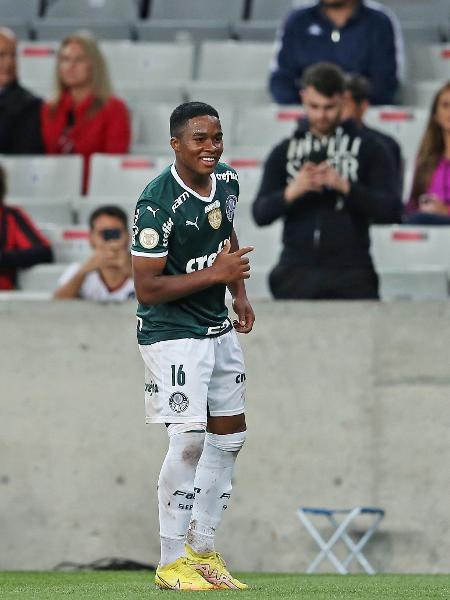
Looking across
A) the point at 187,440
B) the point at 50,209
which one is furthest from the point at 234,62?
the point at 187,440

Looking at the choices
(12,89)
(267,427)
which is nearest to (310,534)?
(267,427)

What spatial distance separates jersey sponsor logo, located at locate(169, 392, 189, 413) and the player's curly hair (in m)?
1.02

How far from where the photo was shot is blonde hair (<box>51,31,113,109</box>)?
10.4m

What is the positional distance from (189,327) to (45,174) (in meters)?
5.36

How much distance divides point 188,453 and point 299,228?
8.95 feet

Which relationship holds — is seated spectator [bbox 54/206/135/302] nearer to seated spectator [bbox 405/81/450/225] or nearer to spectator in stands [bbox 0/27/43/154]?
seated spectator [bbox 405/81/450/225]

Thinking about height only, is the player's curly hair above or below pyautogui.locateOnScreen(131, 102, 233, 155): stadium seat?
above

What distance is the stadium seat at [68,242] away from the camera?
996 cm

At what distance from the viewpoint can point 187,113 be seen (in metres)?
5.67

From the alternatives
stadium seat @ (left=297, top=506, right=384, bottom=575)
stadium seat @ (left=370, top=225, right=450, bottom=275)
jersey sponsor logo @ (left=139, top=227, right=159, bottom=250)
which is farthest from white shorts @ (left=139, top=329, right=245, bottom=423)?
stadium seat @ (left=370, top=225, right=450, bottom=275)

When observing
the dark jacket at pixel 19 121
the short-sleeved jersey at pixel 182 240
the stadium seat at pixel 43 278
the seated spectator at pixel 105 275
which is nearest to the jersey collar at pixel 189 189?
the short-sleeved jersey at pixel 182 240

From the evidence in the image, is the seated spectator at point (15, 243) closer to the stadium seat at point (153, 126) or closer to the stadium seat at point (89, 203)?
the stadium seat at point (89, 203)

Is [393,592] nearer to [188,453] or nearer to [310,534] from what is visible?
[188,453]

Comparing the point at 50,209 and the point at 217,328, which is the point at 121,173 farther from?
the point at 217,328
